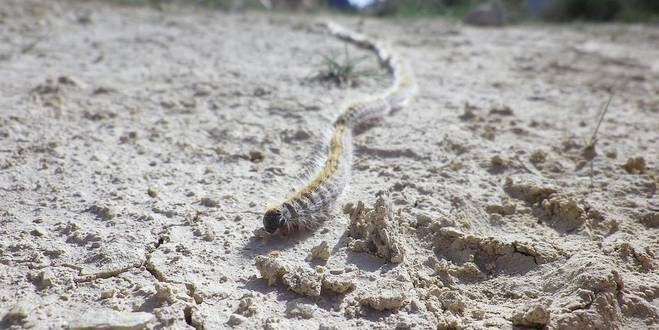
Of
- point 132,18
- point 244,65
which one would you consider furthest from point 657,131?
point 132,18

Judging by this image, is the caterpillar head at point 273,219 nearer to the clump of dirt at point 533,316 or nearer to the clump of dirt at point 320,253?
the clump of dirt at point 320,253

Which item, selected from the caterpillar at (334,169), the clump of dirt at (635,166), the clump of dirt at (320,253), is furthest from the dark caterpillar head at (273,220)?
the clump of dirt at (635,166)

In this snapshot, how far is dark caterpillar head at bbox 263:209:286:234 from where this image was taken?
2348mm

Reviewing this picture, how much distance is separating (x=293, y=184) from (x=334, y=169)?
0.64 feet

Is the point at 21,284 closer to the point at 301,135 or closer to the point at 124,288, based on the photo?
the point at 124,288

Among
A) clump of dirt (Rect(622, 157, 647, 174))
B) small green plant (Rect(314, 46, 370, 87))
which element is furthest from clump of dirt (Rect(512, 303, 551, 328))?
small green plant (Rect(314, 46, 370, 87))

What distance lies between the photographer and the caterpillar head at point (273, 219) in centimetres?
235

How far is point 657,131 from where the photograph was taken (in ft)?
11.7

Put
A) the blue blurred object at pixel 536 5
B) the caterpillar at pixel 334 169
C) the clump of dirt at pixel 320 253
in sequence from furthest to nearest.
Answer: the blue blurred object at pixel 536 5
the caterpillar at pixel 334 169
the clump of dirt at pixel 320 253

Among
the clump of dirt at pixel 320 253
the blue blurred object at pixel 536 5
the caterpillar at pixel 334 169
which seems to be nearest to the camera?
the clump of dirt at pixel 320 253

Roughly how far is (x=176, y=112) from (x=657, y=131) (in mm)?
2738

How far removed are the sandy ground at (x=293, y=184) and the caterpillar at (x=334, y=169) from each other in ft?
0.22

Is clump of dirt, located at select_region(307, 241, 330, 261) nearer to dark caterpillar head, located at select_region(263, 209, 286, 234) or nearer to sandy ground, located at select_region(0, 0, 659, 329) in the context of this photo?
sandy ground, located at select_region(0, 0, 659, 329)

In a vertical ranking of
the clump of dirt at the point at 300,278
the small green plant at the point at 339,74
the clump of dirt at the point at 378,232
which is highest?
the small green plant at the point at 339,74
